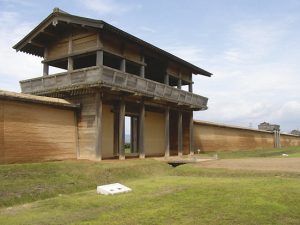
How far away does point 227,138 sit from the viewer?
134 feet

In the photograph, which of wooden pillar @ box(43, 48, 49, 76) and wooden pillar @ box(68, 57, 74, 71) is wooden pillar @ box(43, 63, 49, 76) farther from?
wooden pillar @ box(68, 57, 74, 71)

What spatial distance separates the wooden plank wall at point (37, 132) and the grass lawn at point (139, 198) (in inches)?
91.4

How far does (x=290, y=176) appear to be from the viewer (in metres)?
15.4

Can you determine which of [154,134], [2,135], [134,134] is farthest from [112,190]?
[154,134]

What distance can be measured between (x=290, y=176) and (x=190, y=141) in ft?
54.3

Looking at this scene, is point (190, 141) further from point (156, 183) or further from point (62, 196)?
point (62, 196)

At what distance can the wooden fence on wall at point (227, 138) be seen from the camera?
1406 inches

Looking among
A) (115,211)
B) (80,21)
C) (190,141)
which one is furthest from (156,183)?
(190,141)

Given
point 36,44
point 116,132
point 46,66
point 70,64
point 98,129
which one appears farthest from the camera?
point 116,132

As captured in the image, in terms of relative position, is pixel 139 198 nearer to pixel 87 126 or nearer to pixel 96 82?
pixel 96 82

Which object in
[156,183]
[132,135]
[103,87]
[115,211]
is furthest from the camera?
[132,135]

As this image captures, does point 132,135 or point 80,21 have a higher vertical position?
point 80,21

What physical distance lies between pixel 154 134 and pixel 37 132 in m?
13.1

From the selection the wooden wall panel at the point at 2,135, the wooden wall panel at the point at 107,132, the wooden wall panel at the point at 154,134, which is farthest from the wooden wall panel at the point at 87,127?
the wooden wall panel at the point at 154,134
